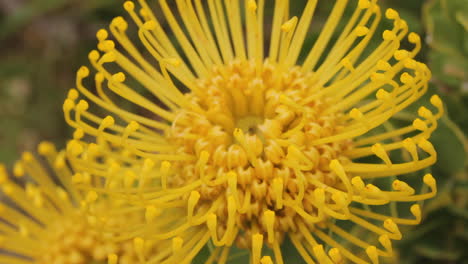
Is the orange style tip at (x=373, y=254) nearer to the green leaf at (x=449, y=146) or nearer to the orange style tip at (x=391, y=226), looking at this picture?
the orange style tip at (x=391, y=226)

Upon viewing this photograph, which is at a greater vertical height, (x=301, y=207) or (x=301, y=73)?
(x=301, y=73)

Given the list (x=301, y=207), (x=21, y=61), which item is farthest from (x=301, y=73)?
(x=21, y=61)

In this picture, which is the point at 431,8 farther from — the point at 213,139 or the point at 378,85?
the point at 213,139

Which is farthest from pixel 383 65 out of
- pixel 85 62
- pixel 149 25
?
pixel 85 62

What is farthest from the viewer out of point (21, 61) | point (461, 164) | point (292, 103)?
point (21, 61)

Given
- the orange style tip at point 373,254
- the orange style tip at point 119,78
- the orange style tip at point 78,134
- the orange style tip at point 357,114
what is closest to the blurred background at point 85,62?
the orange style tip at point 357,114

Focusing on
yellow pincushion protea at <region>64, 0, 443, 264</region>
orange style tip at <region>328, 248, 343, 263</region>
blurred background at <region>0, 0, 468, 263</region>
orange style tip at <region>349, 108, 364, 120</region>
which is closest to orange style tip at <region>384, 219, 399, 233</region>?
yellow pincushion protea at <region>64, 0, 443, 264</region>

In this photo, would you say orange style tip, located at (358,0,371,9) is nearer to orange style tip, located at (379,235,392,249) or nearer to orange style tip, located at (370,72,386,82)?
orange style tip, located at (370,72,386,82)

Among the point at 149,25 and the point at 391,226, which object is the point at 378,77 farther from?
the point at 149,25
